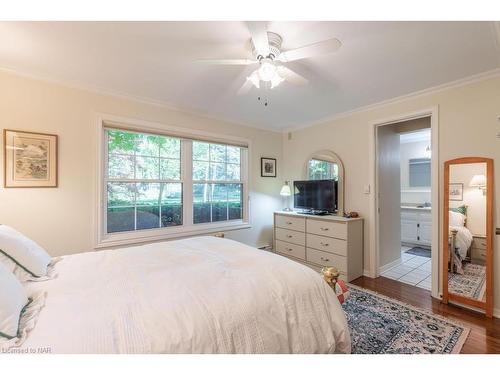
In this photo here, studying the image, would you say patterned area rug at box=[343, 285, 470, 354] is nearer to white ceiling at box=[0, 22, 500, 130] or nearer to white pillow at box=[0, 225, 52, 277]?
white pillow at box=[0, 225, 52, 277]

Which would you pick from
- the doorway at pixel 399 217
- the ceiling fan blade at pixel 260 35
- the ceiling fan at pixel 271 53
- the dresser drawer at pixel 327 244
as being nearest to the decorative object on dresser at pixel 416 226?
the doorway at pixel 399 217

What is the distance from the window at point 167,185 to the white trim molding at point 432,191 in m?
1.88

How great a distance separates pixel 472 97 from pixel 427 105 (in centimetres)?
36

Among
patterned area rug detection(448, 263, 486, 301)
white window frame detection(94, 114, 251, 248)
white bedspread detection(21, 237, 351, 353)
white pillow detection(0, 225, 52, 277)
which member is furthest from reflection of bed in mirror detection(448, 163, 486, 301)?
white pillow detection(0, 225, 52, 277)

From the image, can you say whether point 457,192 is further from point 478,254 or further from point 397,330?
point 397,330

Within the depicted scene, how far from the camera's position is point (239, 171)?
3793mm

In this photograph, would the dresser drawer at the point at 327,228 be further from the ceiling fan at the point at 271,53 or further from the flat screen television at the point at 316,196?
the ceiling fan at the point at 271,53

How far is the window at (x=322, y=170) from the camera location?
11.3 feet

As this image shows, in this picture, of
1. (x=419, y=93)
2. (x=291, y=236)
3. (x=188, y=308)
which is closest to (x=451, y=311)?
(x=291, y=236)

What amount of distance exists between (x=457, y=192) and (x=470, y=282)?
0.90 metres

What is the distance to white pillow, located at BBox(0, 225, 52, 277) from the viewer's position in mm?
1230

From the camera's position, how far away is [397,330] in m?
1.86

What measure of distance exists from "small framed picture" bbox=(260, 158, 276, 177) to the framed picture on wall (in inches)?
109
